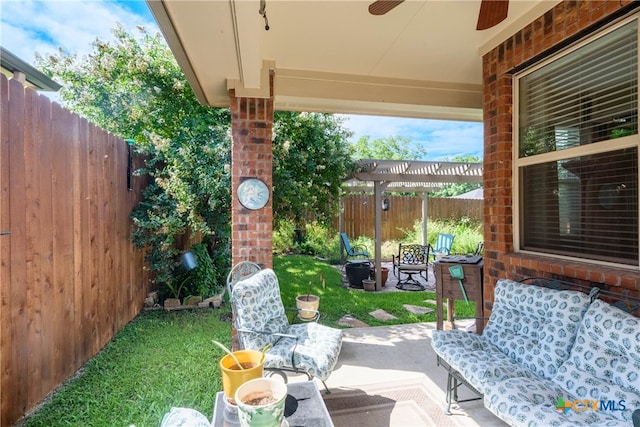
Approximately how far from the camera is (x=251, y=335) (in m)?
2.55

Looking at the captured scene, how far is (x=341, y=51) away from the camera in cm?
318

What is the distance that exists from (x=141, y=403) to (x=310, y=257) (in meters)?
6.48

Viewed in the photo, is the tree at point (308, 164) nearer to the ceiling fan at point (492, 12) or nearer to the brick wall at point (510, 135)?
the brick wall at point (510, 135)

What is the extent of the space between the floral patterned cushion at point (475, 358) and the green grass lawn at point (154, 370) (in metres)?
1.70

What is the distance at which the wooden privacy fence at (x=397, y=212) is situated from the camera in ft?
33.6

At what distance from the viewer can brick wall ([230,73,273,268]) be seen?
10.7 ft

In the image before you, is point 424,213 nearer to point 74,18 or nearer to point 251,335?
point 251,335

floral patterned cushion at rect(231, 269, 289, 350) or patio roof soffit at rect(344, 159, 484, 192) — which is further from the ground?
patio roof soffit at rect(344, 159, 484, 192)

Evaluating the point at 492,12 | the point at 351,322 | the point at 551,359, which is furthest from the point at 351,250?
the point at 492,12

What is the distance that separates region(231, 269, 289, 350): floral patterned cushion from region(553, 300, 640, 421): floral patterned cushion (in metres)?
1.90

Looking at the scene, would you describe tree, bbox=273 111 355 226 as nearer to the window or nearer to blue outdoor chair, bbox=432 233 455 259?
the window

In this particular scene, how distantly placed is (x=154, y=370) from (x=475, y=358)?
2.57m

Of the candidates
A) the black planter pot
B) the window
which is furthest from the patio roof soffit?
the window

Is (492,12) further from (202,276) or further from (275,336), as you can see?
(202,276)
